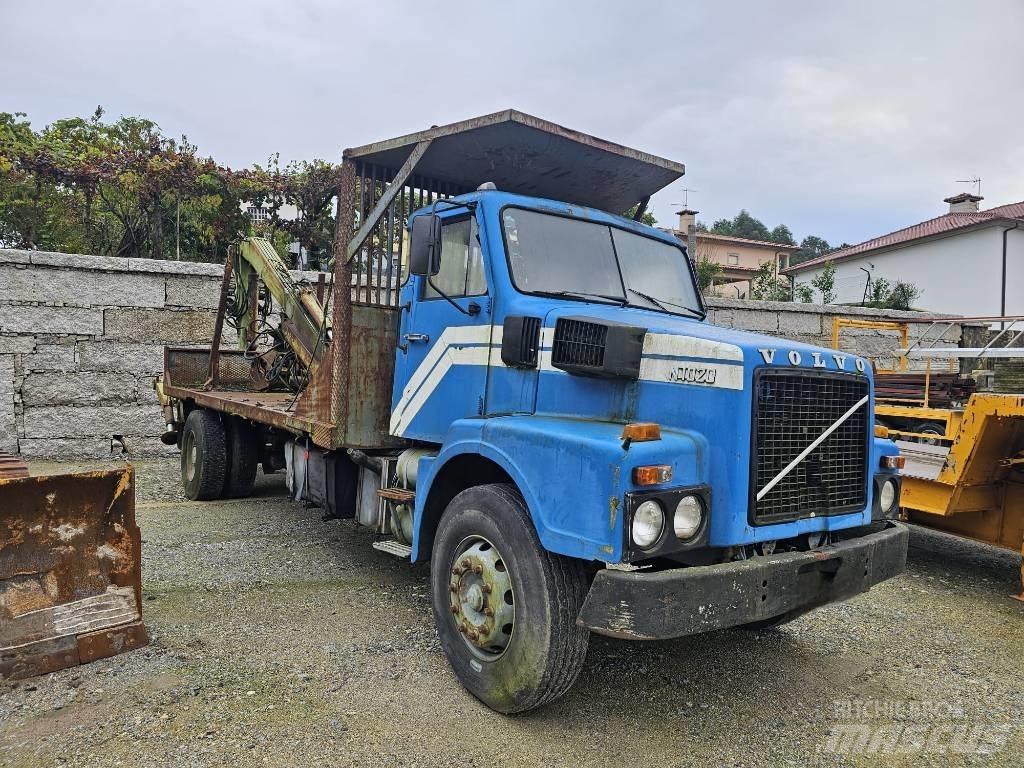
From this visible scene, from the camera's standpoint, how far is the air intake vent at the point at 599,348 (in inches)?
128

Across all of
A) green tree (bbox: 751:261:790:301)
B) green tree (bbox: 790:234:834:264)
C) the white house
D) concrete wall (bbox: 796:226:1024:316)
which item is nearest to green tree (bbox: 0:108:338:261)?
green tree (bbox: 751:261:790:301)

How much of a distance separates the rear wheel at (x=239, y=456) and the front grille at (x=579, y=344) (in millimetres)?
4669

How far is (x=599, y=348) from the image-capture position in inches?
130

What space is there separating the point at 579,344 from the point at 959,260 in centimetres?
2995

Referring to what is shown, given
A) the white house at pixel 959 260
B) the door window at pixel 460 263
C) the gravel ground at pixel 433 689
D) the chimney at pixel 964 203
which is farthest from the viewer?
the chimney at pixel 964 203

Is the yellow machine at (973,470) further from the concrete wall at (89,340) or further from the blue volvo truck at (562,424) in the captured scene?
the concrete wall at (89,340)

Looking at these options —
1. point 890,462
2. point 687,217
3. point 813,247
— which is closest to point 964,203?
point 687,217

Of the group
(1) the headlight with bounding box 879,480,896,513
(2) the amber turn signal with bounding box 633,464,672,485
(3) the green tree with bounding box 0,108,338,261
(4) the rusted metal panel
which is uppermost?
(3) the green tree with bounding box 0,108,338,261

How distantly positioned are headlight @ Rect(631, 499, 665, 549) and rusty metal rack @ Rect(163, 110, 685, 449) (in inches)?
98.5

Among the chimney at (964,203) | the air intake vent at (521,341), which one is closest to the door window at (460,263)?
the air intake vent at (521,341)

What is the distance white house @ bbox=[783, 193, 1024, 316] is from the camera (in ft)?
87.0

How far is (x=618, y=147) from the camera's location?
480 centimetres

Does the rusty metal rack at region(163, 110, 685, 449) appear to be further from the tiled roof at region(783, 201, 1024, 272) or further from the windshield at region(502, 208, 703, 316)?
the tiled roof at region(783, 201, 1024, 272)

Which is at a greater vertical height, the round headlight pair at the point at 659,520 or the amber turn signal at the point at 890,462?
the amber turn signal at the point at 890,462
